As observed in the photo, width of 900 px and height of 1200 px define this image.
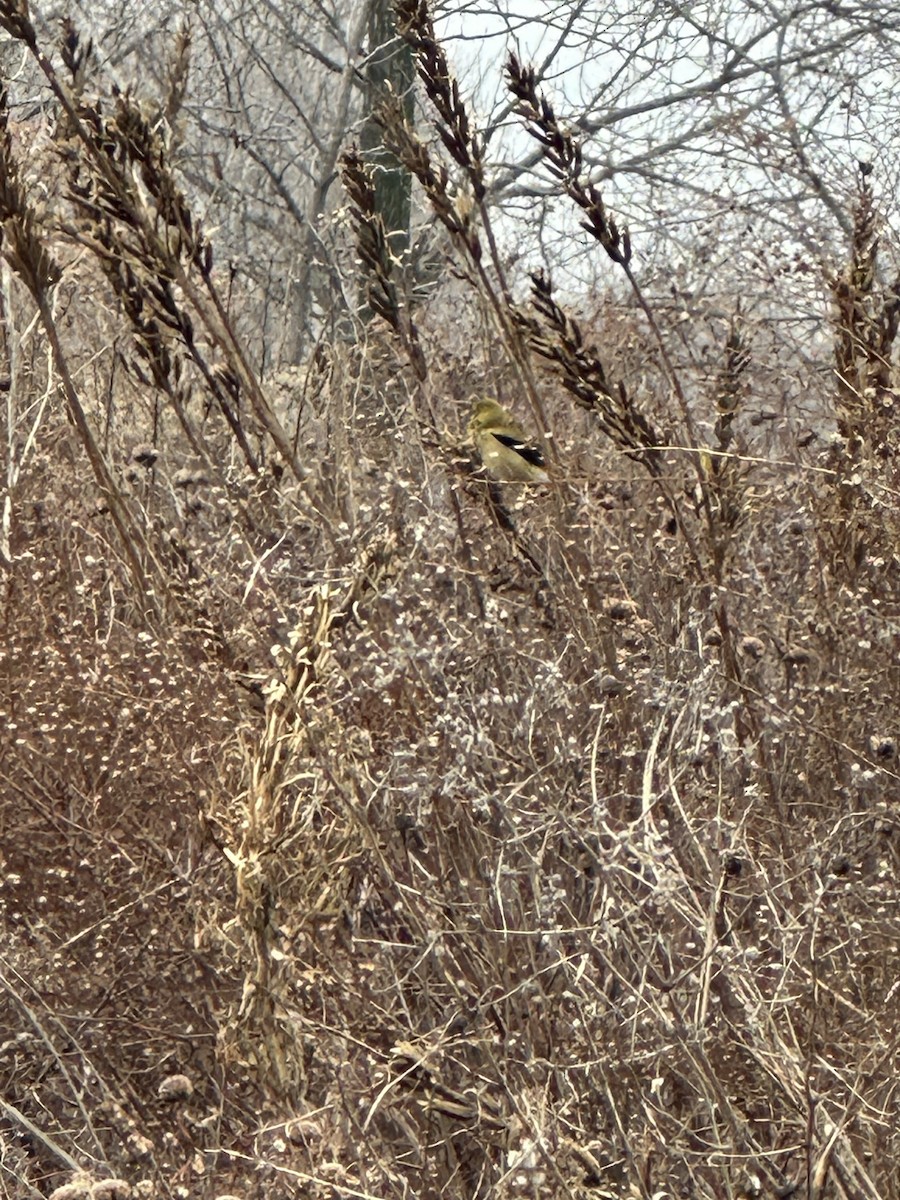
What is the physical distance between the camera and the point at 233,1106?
2096mm

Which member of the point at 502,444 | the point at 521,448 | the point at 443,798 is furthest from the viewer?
the point at 502,444

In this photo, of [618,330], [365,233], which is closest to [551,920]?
[365,233]

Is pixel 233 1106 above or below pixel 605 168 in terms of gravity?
below

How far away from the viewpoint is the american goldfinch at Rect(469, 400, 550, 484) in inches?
→ 147

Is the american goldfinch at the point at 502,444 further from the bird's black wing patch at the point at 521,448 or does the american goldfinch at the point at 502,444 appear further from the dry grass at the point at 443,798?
the dry grass at the point at 443,798

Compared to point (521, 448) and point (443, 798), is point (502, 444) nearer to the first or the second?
point (521, 448)

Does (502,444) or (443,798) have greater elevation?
(502,444)

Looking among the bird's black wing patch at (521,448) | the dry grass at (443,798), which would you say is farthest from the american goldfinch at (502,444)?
the dry grass at (443,798)

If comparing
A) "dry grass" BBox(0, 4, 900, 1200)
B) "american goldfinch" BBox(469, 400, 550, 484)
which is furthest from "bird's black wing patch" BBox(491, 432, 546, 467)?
"dry grass" BBox(0, 4, 900, 1200)

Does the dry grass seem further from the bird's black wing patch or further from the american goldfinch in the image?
the american goldfinch

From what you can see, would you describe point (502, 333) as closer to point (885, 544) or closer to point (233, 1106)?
point (885, 544)

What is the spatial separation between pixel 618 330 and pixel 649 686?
3354 mm

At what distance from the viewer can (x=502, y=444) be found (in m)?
3.77

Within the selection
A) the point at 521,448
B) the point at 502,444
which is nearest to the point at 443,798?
the point at 521,448
